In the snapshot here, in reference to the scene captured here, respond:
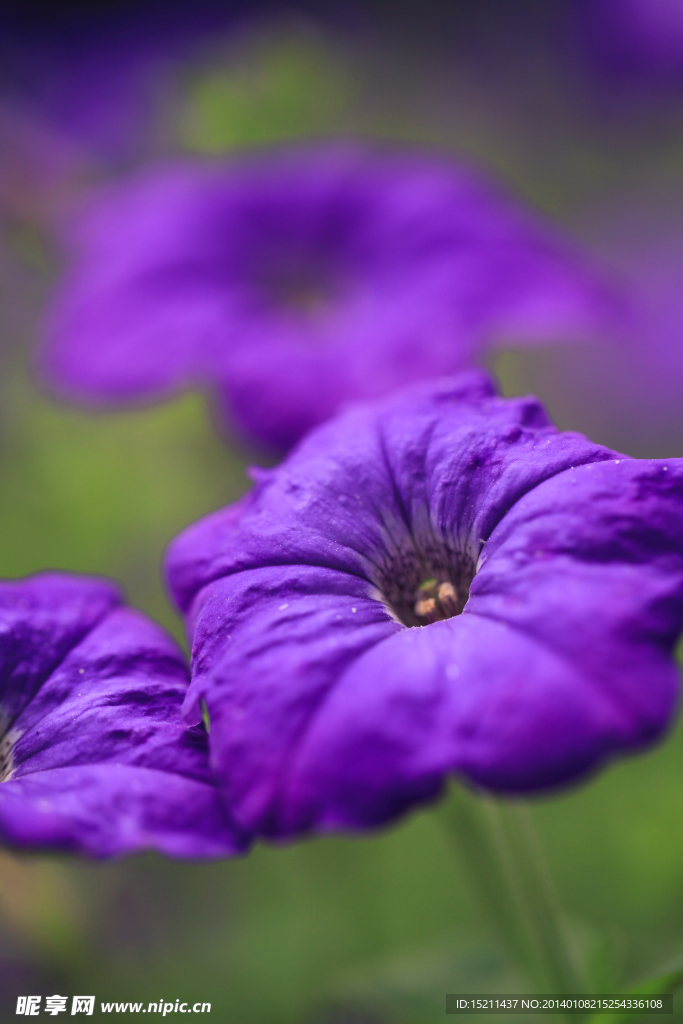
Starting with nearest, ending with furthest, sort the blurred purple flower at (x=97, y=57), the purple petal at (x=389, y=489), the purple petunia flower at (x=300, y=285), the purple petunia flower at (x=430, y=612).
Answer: the purple petunia flower at (x=430, y=612) → the purple petal at (x=389, y=489) → the purple petunia flower at (x=300, y=285) → the blurred purple flower at (x=97, y=57)

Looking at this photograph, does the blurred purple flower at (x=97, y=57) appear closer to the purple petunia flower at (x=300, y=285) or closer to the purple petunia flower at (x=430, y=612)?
the purple petunia flower at (x=300, y=285)

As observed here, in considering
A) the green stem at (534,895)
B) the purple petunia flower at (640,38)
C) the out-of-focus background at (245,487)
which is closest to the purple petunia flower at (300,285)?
the out-of-focus background at (245,487)

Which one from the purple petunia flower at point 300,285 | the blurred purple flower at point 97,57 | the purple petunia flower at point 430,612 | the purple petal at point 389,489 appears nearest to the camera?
the purple petunia flower at point 430,612

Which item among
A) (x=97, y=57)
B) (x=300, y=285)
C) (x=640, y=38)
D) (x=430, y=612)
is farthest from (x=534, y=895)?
(x=97, y=57)

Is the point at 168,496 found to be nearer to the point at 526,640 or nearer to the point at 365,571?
the point at 365,571

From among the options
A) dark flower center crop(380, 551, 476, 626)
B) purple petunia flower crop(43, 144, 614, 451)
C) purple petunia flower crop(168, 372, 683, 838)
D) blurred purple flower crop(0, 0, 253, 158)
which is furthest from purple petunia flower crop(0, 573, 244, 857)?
blurred purple flower crop(0, 0, 253, 158)

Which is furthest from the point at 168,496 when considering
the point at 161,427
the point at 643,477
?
the point at 643,477

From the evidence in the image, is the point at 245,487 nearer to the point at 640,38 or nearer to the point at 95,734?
the point at 95,734
